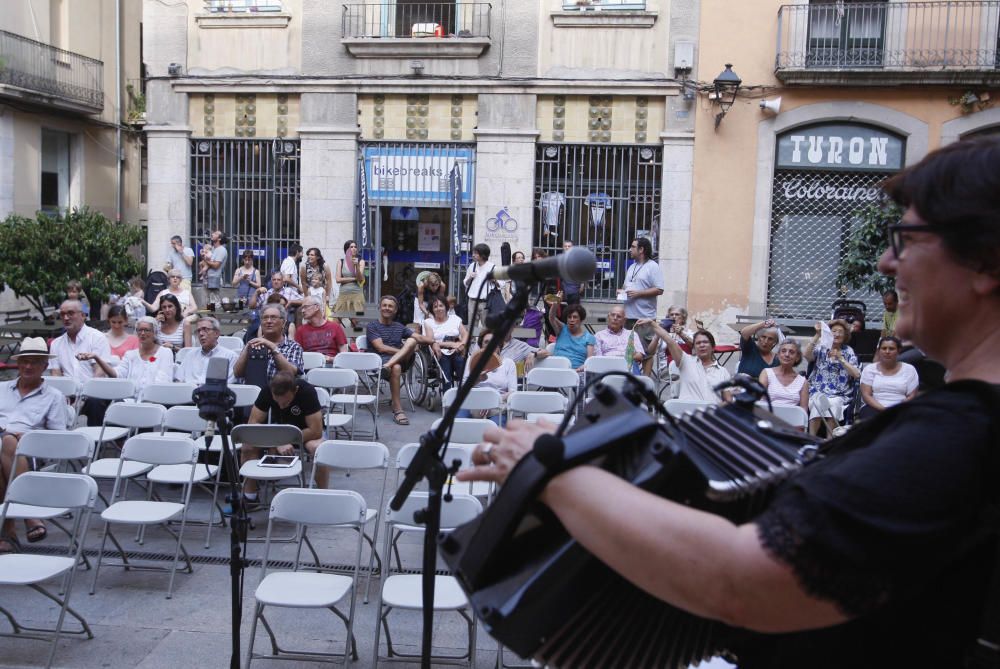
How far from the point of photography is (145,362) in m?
8.61

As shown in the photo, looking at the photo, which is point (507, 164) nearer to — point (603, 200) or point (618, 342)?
point (603, 200)

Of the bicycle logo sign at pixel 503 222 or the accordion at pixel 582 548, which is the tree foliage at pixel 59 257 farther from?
the accordion at pixel 582 548

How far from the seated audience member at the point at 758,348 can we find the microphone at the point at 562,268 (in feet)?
22.1

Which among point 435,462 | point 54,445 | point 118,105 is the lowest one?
point 54,445

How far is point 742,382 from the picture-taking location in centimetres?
147

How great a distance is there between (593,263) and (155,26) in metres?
15.9

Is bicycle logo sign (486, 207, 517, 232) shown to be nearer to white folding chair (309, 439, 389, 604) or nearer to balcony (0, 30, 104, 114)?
white folding chair (309, 439, 389, 604)


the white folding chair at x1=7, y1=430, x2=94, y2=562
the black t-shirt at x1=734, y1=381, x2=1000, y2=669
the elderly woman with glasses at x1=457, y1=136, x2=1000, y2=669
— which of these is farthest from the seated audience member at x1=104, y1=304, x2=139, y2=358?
the black t-shirt at x1=734, y1=381, x2=1000, y2=669

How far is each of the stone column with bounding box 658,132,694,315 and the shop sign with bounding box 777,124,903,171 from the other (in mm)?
1558

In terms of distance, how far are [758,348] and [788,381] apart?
2.53ft

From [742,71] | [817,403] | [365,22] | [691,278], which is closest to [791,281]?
[691,278]

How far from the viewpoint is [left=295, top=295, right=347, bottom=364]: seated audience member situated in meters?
9.77

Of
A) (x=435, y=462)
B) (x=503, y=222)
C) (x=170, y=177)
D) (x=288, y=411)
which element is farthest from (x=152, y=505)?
(x=170, y=177)

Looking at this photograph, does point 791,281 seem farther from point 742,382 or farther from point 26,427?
point 742,382
